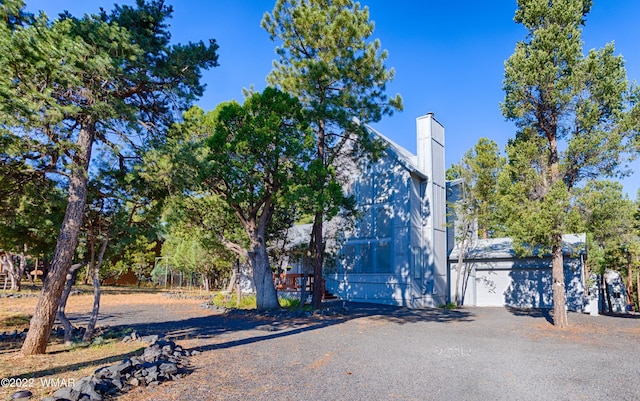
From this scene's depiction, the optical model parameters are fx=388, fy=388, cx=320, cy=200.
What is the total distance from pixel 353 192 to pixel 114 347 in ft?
49.2

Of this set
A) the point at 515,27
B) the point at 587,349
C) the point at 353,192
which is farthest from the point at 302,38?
the point at 587,349

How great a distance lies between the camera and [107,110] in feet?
22.3

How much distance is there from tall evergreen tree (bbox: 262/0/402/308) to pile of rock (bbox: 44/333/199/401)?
7.93m

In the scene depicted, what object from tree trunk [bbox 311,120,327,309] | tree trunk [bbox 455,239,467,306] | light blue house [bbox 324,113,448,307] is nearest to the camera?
tree trunk [bbox 311,120,327,309]

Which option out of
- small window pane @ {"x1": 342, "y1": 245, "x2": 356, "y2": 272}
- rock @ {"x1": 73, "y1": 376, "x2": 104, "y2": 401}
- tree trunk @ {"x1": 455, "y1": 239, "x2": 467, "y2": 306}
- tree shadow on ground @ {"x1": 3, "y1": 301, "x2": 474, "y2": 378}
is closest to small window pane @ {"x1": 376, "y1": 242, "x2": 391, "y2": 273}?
small window pane @ {"x1": 342, "y1": 245, "x2": 356, "y2": 272}

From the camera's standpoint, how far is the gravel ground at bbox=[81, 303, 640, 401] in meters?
5.23

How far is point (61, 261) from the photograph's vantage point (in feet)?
23.7

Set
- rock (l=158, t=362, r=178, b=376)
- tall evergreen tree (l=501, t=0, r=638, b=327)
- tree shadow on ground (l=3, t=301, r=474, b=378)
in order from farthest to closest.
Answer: tall evergreen tree (l=501, t=0, r=638, b=327) < tree shadow on ground (l=3, t=301, r=474, b=378) < rock (l=158, t=362, r=178, b=376)

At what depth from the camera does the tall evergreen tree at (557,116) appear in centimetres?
1152

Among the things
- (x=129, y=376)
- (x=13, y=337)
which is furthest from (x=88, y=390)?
(x=13, y=337)

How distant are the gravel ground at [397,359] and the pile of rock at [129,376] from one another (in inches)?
8.9

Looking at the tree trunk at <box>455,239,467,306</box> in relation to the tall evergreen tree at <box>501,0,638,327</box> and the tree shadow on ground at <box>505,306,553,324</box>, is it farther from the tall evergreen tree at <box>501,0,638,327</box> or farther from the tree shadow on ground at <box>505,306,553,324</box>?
the tall evergreen tree at <box>501,0,638,327</box>

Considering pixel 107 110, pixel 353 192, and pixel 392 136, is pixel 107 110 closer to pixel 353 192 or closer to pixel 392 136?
pixel 353 192

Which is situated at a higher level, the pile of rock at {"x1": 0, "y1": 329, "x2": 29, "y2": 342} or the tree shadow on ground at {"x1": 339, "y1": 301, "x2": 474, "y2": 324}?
the pile of rock at {"x1": 0, "y1": 329, "x2": 29, "y2": 342}
